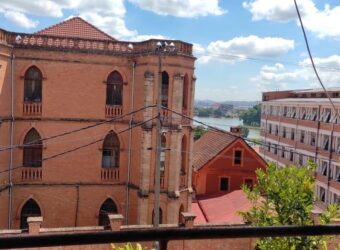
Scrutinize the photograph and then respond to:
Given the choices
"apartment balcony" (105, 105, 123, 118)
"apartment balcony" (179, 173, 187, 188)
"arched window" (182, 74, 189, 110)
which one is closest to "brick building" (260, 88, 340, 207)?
"apartment balcony" (179, 173, 187, 188)

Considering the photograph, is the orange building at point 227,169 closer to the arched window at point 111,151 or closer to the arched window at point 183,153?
the arched window at point 183,153

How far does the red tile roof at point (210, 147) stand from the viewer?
28828mm

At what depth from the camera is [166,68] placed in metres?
19.9

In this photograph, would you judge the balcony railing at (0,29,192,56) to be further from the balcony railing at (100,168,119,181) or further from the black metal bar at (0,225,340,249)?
the black metal bar at (0,225,340,249)

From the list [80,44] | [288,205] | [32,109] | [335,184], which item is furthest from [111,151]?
[335,184]

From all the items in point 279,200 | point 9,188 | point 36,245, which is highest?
point 36,245

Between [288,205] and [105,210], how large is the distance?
40.4 ft

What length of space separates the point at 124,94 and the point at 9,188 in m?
6.83

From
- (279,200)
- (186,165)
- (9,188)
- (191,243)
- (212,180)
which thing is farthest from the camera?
(212,180)

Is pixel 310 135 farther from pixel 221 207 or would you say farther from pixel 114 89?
pixel 114 89

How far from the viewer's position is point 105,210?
70.1 feet

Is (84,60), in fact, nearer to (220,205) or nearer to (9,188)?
(9,188)

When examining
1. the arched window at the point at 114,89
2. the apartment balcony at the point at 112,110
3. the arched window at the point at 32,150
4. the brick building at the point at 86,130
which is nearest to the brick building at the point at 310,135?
the brick building at the point at 86,130

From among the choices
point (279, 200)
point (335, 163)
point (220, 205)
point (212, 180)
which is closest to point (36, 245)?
point (279, 200)
